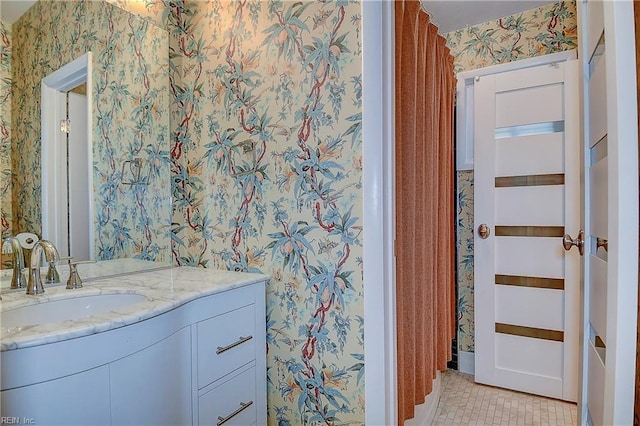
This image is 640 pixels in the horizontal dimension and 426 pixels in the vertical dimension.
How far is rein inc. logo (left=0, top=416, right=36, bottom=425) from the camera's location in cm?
77

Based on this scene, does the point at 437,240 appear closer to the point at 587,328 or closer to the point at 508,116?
the point at 587,328

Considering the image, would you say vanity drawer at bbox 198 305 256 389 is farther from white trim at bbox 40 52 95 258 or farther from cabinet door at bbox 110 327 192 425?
white trim at bbox 40 52 95 258

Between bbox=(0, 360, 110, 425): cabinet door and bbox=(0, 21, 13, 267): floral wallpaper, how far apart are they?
0.58m

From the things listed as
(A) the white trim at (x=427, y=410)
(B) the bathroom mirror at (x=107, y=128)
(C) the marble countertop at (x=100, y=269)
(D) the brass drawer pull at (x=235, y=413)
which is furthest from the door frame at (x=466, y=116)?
(C) the marble countertop at (x=100, y=269)

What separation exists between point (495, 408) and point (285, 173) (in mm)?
1730

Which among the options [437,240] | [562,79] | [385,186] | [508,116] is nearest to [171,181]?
[385,186]

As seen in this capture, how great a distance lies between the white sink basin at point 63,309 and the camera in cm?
103

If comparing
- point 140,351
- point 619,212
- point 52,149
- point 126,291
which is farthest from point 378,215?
point 52,149

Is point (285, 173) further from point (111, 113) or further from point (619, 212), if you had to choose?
point (619, 212)

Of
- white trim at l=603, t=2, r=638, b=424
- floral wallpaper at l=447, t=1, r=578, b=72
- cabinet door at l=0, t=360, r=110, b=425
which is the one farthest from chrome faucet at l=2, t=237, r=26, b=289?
floral wallpaper at l=447, t=1, r=578, b=72

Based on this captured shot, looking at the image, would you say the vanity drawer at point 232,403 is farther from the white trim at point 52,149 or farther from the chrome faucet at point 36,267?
the white trim at point 52,149

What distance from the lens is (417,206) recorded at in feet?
4.70

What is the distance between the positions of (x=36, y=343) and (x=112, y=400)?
249mm

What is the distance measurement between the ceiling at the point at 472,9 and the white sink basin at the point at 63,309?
227cm
